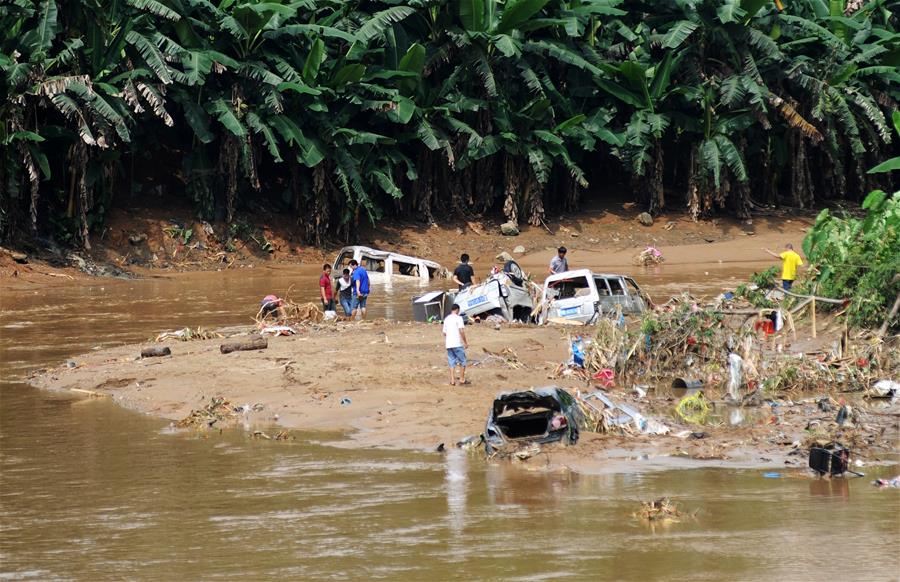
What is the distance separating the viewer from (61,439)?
14.8 meters

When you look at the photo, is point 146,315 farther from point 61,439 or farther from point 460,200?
point 460,200

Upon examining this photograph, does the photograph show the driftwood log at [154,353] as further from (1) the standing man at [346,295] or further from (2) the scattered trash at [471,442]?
(2) the scattered trash at [471,442]

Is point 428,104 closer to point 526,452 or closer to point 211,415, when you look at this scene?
point 211,415

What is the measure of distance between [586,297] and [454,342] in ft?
19.3

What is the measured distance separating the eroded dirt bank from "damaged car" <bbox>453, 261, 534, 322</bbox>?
2.92ft

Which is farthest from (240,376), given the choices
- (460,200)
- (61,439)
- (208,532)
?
(460,200)

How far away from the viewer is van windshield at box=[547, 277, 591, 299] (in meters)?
22.1

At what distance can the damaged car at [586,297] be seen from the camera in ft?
70.8

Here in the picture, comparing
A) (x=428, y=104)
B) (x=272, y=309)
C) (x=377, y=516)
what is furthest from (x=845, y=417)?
(x=428, y=104)

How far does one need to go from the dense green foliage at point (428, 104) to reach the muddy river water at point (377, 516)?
17039mm

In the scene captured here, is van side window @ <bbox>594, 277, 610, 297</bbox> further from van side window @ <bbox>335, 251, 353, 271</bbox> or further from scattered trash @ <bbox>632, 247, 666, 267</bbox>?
scattered trash @ <bbox>632, 247, 666, 267</bbox>

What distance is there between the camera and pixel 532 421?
13.8 metres

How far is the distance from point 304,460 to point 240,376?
165 inches

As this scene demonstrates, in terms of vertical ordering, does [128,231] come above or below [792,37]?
below
